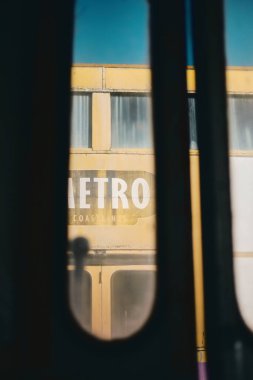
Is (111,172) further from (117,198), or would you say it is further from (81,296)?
(81,296)

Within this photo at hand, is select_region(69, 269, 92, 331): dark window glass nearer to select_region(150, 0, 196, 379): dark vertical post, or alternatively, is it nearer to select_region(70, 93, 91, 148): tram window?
select_region(150, 0, 196, 379): dark vertical post

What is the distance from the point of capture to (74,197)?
1.12 meters

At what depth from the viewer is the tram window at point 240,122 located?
1192 mm

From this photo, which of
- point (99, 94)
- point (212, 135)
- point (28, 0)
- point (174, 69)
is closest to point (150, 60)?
point (174, 69)

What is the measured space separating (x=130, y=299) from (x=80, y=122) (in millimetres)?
513

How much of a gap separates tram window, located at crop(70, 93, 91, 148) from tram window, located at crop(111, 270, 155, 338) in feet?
1.25

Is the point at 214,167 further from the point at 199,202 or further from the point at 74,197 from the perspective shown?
the point at 74,197

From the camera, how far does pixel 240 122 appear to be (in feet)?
3.96

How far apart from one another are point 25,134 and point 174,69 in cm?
46

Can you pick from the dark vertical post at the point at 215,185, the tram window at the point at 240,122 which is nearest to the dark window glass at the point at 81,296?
the dark vertical post at the point at 215,185

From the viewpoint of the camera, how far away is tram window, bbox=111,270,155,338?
106cm

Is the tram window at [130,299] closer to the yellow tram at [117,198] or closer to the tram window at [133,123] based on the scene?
the yellow tram at [117,198]

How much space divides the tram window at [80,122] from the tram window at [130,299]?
1.25ft

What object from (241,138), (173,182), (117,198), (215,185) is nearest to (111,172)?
(117,198)
